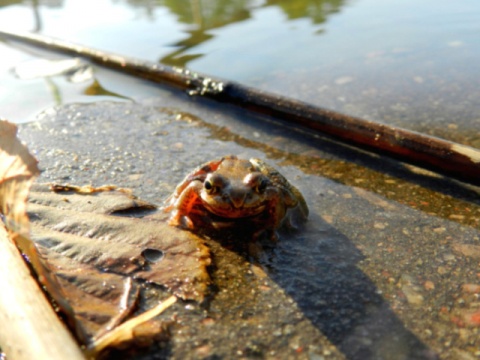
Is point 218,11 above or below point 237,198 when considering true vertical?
above

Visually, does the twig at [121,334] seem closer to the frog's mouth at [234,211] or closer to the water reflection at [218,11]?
the frog's mouth at [234,211]

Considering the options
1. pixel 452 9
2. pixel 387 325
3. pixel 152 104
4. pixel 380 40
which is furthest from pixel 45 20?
pixel 387 325

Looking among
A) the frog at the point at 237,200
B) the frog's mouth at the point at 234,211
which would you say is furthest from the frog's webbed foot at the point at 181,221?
the frog's mouth at the point at 234,211

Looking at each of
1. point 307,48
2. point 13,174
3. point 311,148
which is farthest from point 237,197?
point 307,48

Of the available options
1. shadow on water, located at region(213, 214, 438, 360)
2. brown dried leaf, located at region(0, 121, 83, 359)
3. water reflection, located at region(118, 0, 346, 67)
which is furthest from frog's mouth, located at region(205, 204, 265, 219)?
water reflection, located at region(118, 0, 346, 67)

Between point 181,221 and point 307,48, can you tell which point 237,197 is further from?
point 307,48

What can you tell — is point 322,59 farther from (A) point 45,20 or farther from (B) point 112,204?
(A) point 45,20
